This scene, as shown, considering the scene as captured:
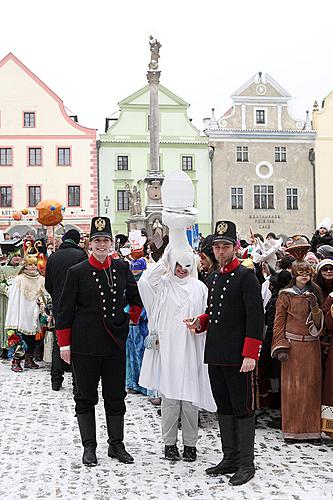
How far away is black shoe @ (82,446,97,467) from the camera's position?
5730mm

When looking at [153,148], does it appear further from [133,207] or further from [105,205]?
[105,205]

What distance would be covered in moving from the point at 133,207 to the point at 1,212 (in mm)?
11624

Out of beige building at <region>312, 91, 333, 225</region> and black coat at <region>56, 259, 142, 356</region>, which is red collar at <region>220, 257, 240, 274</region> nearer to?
black coat at <region>56, 259, 142, 356</region>

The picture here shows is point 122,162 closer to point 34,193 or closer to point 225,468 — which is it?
point 34,193

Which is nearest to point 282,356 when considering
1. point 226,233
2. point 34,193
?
point 226,233

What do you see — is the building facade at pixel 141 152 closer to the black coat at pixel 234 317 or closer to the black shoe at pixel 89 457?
the black shoe at pixel 89 457

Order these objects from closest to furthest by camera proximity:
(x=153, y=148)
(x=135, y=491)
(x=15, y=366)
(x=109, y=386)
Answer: (x=135, y=491), (x=109, y=386), (x=15, y=366), (x=153, y=148)

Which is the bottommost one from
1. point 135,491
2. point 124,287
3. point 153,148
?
point 135,491

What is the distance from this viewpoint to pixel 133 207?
29109 millimetres

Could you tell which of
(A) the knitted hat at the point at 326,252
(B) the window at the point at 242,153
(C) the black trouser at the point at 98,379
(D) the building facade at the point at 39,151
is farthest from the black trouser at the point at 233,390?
(B) the window at the point at 242,153

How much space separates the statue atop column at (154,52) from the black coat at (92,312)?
22224 millimetres

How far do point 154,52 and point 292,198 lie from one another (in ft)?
50.0

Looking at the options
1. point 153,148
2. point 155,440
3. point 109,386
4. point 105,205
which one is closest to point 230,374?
point 109,386

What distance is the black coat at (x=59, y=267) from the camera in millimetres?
8289
